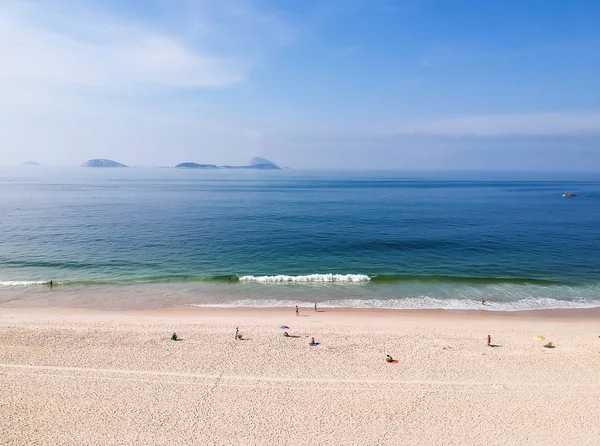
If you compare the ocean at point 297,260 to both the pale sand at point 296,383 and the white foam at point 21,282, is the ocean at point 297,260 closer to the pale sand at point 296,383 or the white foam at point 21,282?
the white foam at point 21,282

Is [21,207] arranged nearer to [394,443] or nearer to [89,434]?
[89,434]

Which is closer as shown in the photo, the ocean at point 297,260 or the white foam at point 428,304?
the white foam at point 428,304

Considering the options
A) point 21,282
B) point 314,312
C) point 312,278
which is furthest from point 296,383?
point 21,282

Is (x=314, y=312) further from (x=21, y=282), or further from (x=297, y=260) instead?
(x=21, y=282)

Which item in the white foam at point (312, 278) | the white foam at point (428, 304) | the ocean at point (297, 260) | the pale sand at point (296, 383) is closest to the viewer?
the pale sand at point (296, 383)

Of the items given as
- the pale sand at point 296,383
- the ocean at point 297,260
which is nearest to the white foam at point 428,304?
the ocean at point 297,260

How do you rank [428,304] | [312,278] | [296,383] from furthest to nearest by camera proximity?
[312,278]
[428,304]
[296,383]

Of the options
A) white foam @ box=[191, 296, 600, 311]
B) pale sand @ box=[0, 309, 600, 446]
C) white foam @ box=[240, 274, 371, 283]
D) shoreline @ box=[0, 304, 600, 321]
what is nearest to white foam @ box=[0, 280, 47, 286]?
shoreline @ box=[0, 304, 600, 321]

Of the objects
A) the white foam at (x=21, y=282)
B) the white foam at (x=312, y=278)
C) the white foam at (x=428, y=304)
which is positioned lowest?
the white foam at (x=428, y=304)

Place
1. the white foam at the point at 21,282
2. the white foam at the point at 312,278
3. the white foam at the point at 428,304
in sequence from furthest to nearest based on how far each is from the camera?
the white foam at the point at 312,278 → the white foam at the point at 21,282 → the white foam at the point at 428,304
